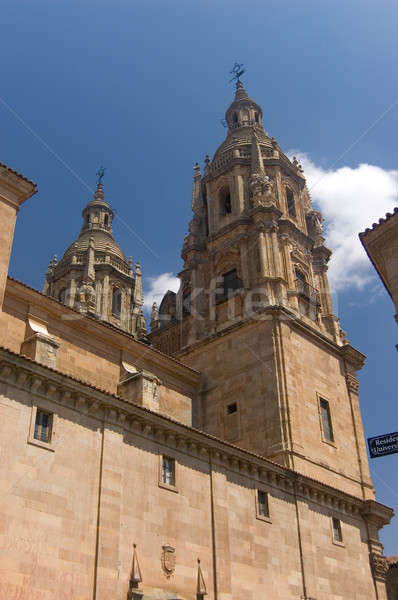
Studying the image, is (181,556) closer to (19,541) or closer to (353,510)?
(19,541)

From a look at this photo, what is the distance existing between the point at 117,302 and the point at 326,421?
2463 centimetres

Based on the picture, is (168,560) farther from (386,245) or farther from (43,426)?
(386,245)

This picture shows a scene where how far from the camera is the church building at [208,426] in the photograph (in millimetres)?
15945

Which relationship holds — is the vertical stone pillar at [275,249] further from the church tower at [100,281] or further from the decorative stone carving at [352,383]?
the church tower at [100,281]

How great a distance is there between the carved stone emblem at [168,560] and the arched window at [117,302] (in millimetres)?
31924

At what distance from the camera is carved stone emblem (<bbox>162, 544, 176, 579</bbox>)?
17.5m

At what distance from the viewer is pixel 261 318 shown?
92.9ft

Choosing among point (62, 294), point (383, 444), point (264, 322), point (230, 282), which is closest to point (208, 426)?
point (264, 322)

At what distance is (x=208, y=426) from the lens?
28.1 meters

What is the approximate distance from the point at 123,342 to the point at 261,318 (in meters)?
6.01

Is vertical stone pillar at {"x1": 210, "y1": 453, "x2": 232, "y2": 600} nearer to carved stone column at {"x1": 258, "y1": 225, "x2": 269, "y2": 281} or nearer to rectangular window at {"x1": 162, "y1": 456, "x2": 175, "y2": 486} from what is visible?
rectangular window at {"x1": 162, "y1": 456, "x2": 175, "y2": 486}

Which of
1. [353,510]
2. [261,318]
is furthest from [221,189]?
[353,510]

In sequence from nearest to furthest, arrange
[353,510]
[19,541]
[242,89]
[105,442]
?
[19,541]
[105,442]
[353,510]
[242,89]

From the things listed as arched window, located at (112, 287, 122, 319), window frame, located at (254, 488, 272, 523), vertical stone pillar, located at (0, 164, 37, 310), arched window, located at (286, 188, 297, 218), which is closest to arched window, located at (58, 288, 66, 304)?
arched window, located at (112, 287, 122, 319)
